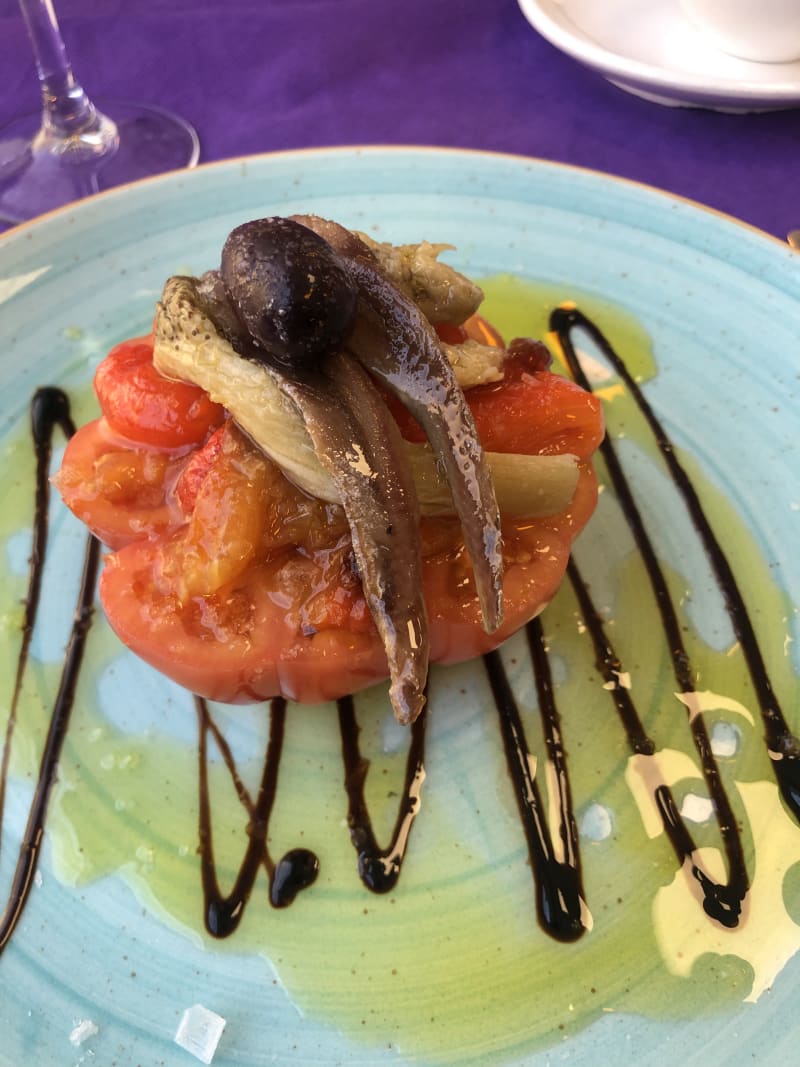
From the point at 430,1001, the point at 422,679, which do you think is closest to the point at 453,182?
the point at 422,679

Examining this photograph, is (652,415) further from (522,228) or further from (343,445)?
(343,445)

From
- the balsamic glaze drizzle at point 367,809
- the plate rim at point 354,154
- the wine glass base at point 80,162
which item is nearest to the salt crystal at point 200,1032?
the balsamic glaze drizzle at point 367,809

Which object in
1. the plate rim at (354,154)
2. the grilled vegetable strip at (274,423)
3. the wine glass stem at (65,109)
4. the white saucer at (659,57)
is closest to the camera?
the grilled vegetable strip at (274,423)

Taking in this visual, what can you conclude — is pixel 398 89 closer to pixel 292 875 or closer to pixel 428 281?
pixel 428 281

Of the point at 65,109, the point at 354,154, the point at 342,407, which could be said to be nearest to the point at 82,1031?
the point at 342,407

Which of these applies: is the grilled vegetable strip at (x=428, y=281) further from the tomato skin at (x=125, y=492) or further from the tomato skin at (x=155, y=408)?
the tomato skin at (x=125, y=492)

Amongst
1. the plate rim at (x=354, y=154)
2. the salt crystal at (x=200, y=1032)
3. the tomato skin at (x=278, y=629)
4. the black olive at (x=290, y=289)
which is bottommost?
the salt crystal at (x=200, y=1032)

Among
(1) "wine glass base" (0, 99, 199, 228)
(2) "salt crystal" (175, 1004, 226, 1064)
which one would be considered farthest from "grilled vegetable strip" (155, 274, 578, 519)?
(1) "wine glass base" (0, 99, 199, 228)

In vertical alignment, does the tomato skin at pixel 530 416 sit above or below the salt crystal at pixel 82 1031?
above
